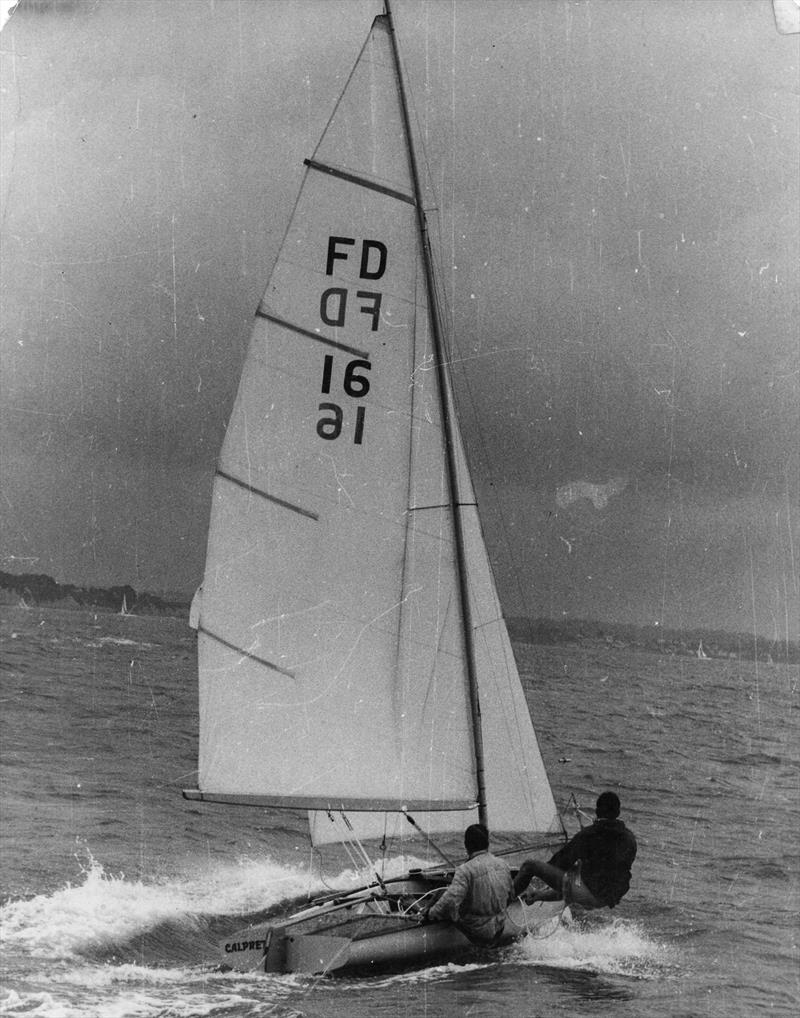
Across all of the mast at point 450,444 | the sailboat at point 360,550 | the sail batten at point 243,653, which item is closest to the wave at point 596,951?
the sailboat at point 360,550

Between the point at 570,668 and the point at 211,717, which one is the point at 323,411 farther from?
the point at 570,668

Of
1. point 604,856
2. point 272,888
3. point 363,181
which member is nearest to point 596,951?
point 604,856

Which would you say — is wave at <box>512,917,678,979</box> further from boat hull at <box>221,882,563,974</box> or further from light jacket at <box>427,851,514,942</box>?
light jacket at <box>427,851,514,942</box>

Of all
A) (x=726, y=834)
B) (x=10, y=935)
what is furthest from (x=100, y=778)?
(x=10, y=935)

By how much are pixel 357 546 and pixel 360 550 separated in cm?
5

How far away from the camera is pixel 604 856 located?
11.0 meters

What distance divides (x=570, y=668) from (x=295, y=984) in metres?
82.4

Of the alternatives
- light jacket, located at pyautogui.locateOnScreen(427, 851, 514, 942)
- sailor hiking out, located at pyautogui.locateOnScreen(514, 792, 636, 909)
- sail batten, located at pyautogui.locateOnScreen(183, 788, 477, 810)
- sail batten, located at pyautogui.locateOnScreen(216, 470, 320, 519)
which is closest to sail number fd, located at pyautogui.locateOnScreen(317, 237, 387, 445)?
sail batten, located at pyautogui.locateOnScreen(216, 470, 320, 519)

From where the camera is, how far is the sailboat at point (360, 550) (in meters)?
11.4

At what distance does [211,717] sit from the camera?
11.8 meters

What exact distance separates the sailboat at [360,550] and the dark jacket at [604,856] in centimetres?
83

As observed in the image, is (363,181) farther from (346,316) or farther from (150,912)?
(150,912)

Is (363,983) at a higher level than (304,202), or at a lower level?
lower

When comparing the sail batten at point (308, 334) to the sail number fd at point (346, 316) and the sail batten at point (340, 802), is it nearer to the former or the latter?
the sail number fd at point (346, 316)
